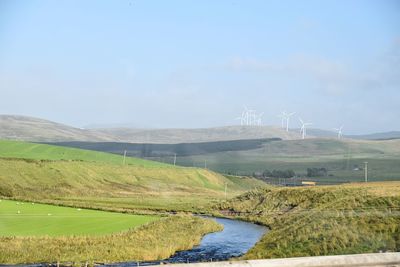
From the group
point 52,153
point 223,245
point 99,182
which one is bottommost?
Answer: point 99,182

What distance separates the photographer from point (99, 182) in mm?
89562

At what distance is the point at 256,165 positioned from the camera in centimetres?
18850

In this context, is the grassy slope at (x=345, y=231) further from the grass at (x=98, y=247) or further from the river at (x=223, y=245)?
the grass at (x=98, y=247)

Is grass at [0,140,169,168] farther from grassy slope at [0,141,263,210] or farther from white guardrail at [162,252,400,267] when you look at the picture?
white guardrail at [162,252,400,267]

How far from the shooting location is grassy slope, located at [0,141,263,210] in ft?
242

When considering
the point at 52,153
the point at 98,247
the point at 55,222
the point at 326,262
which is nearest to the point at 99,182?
the point at 52,153

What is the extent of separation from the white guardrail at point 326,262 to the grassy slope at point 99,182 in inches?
2190

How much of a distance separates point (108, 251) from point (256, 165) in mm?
158325

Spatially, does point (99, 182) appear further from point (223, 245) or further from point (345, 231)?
point (345, 231)

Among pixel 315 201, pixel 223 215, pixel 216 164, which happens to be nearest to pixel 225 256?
pixel 315 201

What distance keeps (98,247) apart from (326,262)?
81.2 ft

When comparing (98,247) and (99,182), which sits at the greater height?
(98,247)

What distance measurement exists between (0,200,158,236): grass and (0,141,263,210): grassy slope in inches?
525

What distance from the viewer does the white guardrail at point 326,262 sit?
415 inches
